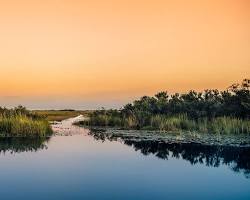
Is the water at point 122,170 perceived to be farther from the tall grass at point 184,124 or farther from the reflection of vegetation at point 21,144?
the tall grass at point 184,124

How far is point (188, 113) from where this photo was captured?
3119 cm

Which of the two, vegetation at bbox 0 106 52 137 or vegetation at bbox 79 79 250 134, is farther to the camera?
vegetation at bbox 79 79 250 134

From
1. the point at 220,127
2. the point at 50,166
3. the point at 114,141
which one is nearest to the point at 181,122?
the point at 220,127

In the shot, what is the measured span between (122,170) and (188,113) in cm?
1920

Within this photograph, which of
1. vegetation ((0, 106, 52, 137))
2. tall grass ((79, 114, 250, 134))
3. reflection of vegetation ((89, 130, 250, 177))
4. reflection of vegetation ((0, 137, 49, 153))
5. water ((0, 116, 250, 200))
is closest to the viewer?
water ((0, 116, 250, 200))

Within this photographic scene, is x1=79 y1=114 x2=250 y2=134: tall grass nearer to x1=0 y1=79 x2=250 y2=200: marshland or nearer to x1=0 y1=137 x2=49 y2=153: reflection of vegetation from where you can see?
x1=0 y1=79 x2=250 y2=200: marshland

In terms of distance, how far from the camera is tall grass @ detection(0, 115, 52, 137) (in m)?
21.8

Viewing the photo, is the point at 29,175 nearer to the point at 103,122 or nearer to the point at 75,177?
the point at 75,177

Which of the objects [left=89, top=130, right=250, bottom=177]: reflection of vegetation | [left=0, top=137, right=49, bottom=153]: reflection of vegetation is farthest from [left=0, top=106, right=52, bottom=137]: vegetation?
[left=89, top=130, right=250, bottom=177]: reflection of vegetation

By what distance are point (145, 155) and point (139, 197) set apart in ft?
22.7

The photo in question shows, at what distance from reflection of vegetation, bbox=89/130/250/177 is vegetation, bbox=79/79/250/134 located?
595 centimetres

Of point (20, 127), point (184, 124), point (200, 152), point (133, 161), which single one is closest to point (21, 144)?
point (20, 127)

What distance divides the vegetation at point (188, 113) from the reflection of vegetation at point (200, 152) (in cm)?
595

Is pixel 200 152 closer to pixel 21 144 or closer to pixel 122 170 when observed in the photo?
pixel 122 170
